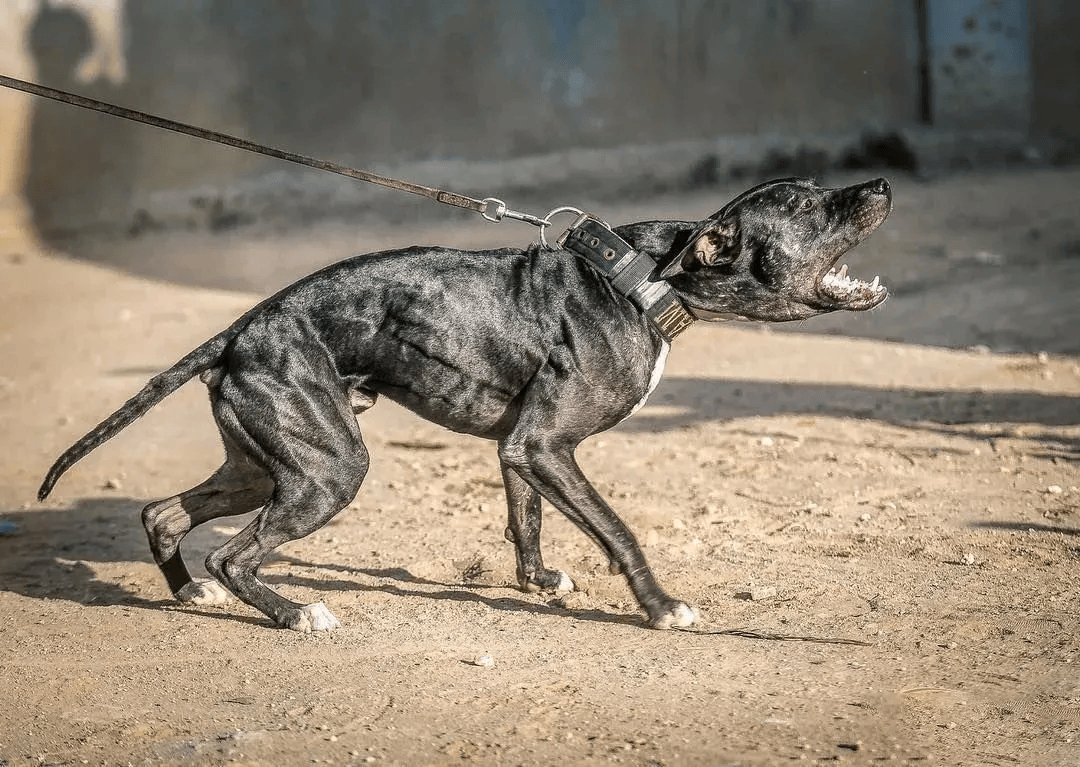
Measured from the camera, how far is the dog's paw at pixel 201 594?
5.18m

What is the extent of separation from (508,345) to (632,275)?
Answer: 0.50 m

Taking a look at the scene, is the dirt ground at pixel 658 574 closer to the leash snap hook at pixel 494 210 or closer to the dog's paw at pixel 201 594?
the dog's paw at pixel 201 594

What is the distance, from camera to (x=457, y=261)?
479 centimetres

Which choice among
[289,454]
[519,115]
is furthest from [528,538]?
[519,115]

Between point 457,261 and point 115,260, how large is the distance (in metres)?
7.81

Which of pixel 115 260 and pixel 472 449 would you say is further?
pixel 115 260

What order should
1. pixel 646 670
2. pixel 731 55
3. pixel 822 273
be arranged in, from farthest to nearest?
pixel 731 55 → pixel 822 273 → pixel 646 670

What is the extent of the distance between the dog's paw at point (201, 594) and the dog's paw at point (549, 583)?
1.17 meters

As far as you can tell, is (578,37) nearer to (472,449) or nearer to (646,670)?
(472,449)

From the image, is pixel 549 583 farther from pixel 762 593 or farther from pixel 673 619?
pixel 762 593

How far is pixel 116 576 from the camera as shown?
5.58 metres

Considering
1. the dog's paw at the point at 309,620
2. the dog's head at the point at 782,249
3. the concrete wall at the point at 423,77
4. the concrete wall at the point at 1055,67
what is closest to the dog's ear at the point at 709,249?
the dog's head at the point at 782,249

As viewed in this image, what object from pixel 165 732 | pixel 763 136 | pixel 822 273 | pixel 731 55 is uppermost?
pixel 731 55

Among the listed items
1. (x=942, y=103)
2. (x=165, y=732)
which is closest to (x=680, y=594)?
(x=165, y=732)
